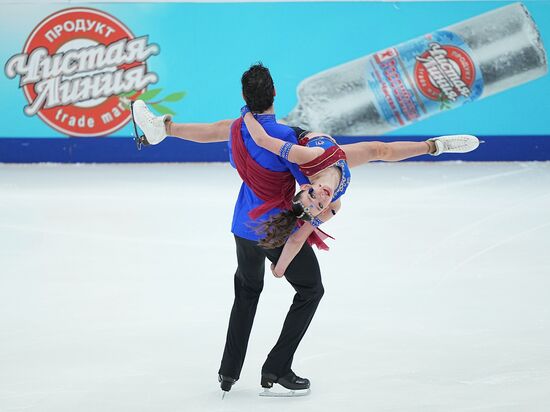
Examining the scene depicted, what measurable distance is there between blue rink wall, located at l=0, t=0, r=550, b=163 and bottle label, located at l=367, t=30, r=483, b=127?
0.45ft

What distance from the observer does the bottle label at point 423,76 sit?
1078 centimetres

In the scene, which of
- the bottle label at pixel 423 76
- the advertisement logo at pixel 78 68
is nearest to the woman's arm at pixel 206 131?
the bottle label at pixel 423 76

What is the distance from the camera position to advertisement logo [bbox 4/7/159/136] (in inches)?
423

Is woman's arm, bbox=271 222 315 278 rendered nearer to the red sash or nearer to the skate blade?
the red sash

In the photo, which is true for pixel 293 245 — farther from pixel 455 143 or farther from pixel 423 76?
pixel 423 76

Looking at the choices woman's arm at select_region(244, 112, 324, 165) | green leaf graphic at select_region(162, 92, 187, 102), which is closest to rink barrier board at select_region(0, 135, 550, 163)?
green leaf graphic at select_region(162, 92, 187, 102)

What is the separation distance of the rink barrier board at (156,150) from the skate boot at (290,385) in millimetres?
7253

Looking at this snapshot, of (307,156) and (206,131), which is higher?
(206,131)

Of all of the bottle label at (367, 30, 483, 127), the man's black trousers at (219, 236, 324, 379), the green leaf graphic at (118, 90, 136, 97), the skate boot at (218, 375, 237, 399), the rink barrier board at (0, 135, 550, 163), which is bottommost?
the skate boot at (218, 375, 237, 399)

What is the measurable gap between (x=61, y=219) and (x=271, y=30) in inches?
175

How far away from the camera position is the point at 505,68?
35.8ft

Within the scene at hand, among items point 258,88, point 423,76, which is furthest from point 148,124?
point 423,76

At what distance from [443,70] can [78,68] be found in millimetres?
4400

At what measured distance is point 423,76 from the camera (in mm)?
10812
